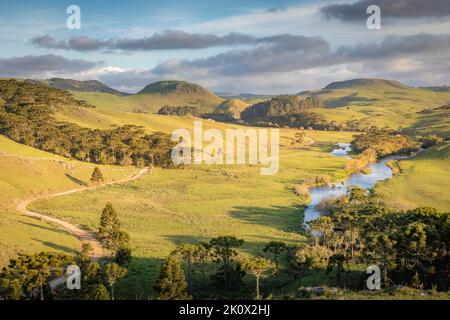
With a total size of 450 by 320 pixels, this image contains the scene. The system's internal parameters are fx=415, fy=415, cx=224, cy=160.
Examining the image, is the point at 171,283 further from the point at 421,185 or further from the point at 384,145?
the point at 384,145

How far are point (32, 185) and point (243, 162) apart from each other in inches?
2738

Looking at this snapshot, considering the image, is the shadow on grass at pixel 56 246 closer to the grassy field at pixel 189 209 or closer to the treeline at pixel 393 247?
the grassy field at pixel 189 209

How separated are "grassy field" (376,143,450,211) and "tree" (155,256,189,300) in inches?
1869

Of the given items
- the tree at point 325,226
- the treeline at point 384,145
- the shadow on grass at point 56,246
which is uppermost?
the treeline at point 384,145

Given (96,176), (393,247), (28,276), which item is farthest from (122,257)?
(96,176)

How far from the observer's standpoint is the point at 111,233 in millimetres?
50125

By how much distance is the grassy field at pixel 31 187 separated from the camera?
4839 centimetres

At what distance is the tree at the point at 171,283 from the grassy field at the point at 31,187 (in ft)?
57.9

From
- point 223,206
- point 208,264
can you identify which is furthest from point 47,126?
point 208,264

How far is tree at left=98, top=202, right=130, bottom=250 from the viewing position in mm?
48344

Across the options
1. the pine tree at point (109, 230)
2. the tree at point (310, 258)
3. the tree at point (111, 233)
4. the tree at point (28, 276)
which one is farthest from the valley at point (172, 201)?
the tree at point (28, 276)

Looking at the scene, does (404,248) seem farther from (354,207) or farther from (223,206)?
(223,206)

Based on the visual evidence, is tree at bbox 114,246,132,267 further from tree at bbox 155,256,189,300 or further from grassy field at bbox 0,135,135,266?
grassy field at bbox 0,135,135,266

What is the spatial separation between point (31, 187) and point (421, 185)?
80170 mm
